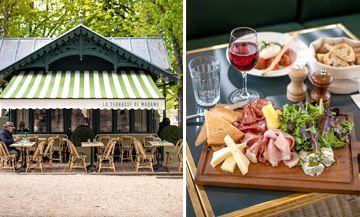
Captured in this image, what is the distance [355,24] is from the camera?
3.43 meters

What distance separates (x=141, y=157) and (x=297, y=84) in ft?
13.2

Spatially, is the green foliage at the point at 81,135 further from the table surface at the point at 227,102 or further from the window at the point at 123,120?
the table surface at the point at 227,102

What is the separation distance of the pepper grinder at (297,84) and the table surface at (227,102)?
0.05 metres

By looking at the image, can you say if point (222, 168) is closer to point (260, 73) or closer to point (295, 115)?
point (295, 115)

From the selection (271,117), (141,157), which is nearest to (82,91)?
(141,157)

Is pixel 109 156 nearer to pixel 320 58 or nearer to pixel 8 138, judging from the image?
pixel 8 138

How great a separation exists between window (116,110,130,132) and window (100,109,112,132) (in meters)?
0.18

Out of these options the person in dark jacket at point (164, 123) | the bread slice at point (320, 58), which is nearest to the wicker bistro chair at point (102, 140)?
the person in dark jacket at point (164, 123)

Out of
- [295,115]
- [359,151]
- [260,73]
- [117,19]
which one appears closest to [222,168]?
[295,115]

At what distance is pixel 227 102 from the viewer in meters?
2.49

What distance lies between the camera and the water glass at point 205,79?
2400 millimetres

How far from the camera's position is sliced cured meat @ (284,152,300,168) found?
5.80ft

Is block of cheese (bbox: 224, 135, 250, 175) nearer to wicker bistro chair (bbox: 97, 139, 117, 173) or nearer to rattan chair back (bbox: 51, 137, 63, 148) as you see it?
wicker bistro chair (bbox: 97, 139, 117, 173)

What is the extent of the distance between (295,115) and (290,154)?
0.97 feet
